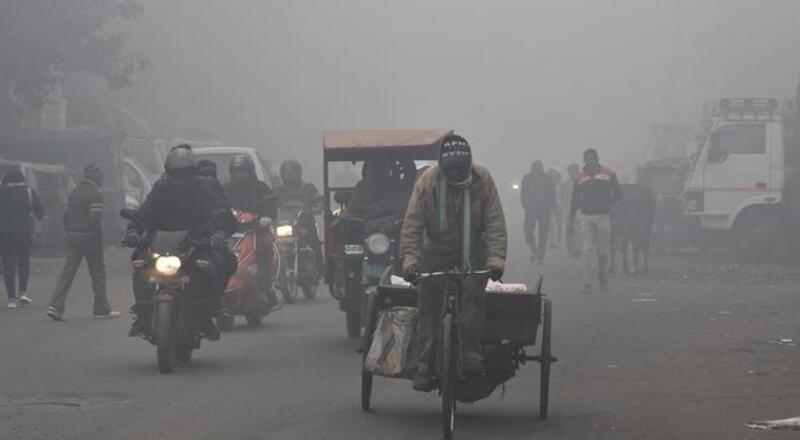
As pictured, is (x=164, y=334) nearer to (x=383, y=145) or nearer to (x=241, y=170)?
(x=383, y=145)

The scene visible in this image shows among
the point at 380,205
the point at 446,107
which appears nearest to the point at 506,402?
the point at 380,205

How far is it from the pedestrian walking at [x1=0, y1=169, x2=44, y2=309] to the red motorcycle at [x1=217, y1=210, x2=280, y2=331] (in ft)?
14.6

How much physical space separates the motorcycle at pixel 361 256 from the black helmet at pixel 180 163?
5.91 ft

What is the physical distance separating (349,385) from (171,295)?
1763 mm

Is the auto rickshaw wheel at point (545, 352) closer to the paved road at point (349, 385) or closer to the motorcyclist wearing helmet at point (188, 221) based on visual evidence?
the paved road at point (349, 385)

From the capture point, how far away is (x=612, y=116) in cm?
8681

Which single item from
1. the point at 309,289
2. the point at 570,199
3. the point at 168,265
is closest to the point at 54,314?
Answer: the point at 309,289

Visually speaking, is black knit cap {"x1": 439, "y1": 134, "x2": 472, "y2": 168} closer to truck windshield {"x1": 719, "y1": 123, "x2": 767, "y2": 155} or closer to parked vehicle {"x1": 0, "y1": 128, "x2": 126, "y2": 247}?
truck windshield {"x1": 719, "y1": 123, "x2": 767, "y2": 155}

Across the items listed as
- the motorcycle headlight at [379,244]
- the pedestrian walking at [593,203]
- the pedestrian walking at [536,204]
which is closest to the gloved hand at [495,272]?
the motorcycle headlight at [379,244]

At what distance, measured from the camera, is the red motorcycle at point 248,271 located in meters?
14.7

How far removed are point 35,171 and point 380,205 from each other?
18693 millimetres

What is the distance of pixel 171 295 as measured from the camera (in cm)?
1141

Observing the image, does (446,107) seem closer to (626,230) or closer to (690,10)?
(690,10)

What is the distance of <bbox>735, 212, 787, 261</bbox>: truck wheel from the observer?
27.4 m
